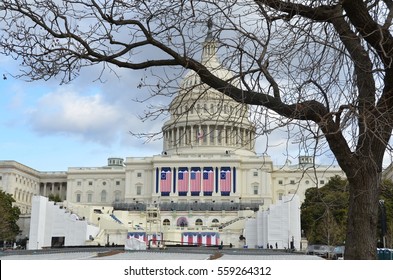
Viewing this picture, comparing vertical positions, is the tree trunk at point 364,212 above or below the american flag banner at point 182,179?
below

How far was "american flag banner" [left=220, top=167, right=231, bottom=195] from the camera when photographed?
109 meters

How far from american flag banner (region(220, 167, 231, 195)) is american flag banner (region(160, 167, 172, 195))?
9731mm

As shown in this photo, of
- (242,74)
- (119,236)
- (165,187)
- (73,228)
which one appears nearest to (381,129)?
(242,74)

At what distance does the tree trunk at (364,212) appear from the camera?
8.48 m

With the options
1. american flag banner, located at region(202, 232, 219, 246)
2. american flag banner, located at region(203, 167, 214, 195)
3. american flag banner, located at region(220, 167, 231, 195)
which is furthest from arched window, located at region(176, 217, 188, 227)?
american flag banner, located at region(202, 232, 219, 246)

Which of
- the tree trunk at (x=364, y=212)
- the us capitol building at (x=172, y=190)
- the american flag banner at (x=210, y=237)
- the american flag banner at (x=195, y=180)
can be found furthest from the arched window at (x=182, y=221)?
the tree trunk at (x=364, y=212)

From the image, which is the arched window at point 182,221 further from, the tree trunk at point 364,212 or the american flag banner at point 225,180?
the tree trunk at point 364,212

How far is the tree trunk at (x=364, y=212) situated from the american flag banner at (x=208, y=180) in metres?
100

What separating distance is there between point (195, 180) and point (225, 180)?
552 cm

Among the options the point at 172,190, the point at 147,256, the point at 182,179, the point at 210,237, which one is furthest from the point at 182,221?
the point at 147,256

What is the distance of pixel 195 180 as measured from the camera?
361 ft

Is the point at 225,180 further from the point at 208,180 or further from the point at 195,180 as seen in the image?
the point at 195,180

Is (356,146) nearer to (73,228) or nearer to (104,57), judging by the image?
(104,57)

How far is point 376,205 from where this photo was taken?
8.59m
